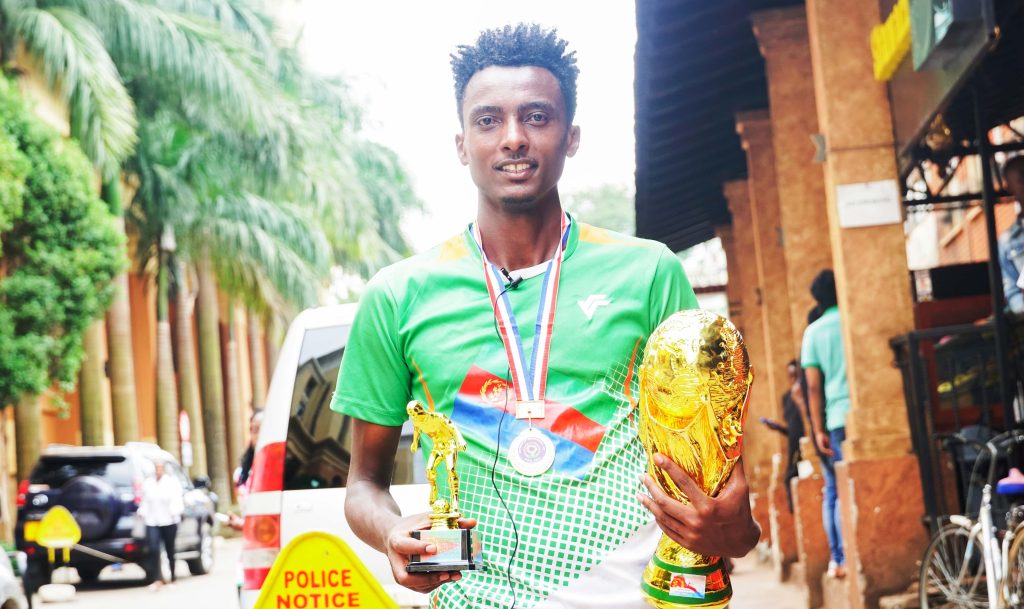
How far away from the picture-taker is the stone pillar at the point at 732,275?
20.6 metres

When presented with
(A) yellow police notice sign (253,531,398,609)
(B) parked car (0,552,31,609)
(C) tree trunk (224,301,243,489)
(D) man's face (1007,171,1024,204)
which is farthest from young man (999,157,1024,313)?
(C) tree trunk (224,301,243,489)

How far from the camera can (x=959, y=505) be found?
9.02 meters

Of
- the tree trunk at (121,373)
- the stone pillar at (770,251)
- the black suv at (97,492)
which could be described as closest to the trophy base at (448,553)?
the stone pillar at (770,251)

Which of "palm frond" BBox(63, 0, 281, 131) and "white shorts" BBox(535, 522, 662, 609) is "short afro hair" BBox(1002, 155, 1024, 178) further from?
"palm frond" BBox(63, 0, 281, 131)

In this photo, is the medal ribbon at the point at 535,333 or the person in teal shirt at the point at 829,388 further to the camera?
the person in teal shirt at the point at 829,388

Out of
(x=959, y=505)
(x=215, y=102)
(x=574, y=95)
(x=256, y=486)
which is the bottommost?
(x=959, y=505)

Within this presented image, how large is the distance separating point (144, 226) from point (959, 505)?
2300 cm

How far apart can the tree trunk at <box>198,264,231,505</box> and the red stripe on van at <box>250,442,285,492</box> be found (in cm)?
2681

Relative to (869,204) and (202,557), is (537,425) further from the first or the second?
(202,557)

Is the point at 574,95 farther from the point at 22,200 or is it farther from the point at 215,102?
the point at 215,102

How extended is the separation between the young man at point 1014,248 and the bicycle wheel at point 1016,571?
1690 millimetres

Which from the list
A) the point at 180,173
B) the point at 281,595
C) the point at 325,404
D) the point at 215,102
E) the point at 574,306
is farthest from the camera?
the point at 180,173

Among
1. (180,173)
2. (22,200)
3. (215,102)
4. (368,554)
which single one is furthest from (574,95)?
(180,173)

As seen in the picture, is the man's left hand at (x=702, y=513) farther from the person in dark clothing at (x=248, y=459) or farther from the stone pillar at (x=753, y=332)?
the stone pillar at (x=753, y=332)
